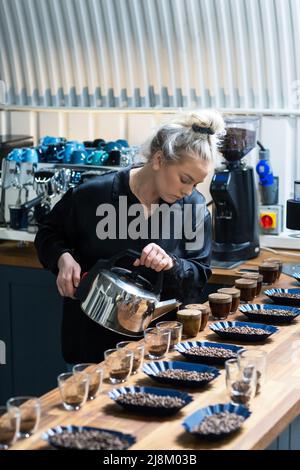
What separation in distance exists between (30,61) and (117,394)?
329 cm

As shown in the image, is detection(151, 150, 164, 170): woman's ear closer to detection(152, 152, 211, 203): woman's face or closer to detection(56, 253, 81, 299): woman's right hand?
detection(152, 152, 211, 203): woman's face

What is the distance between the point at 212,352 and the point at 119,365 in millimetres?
366

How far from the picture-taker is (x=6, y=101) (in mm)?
5746

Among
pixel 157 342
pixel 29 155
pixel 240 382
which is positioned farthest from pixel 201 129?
pixel 29 155

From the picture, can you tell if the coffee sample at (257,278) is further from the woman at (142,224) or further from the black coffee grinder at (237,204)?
the black coffee grinder at (237,204)

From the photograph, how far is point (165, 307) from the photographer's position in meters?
3.55

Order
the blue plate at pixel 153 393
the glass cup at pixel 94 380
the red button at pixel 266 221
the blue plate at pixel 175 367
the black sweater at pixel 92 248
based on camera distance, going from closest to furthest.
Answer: the blue plate at pixel 153 393 < the glass cup at pixel 94 380 < the blue plate at pixel 175 367 < the black sweater at pixel 92 248 < the red button at pixel 266 221

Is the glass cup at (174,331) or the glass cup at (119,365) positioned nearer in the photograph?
the glass cup at (119,365)

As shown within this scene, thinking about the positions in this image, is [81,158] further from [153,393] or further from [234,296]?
[153,393]

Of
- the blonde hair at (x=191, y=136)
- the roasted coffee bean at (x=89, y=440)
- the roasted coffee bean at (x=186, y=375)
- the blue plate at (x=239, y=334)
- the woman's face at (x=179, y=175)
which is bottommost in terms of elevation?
the roasted coffee bean at (x=89, y=440)

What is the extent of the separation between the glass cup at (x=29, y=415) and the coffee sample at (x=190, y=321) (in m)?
0.97

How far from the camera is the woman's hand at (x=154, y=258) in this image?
11.0 ft

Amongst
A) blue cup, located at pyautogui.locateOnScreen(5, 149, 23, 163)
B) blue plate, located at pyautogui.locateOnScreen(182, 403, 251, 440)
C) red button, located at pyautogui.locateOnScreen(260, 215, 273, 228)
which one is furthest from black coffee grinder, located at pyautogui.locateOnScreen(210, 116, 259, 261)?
blue plate, located at pyautogui.locateOnScreen(182, 403, 251, 440)

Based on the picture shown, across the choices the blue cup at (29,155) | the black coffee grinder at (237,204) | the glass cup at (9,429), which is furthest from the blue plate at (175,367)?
the blue cup at (29,155)
